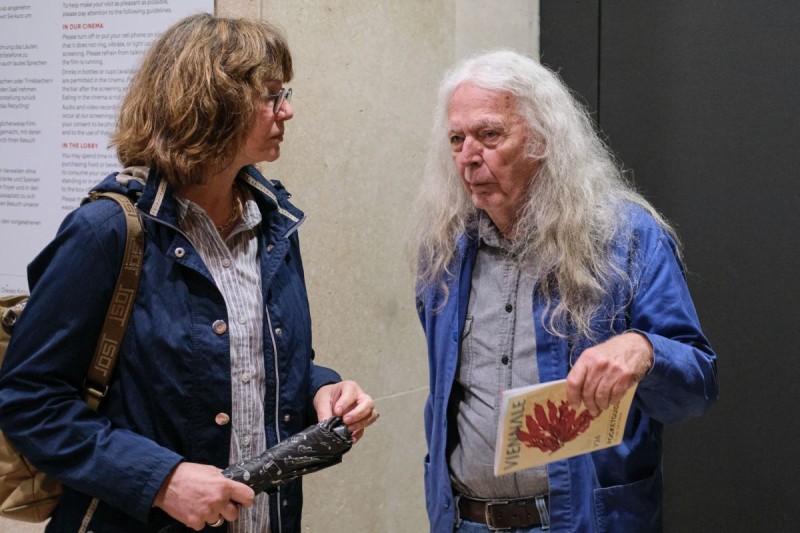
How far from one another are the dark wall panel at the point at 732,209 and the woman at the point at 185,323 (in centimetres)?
224

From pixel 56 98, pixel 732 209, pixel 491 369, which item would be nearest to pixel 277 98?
pixel 491 369

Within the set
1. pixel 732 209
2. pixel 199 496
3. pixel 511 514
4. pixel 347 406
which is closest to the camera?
pixel 199 496

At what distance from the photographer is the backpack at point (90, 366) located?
77.5 inches

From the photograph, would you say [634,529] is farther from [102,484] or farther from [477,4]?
[477,4]

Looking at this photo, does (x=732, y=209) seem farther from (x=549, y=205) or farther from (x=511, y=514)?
(x=511, y=514)

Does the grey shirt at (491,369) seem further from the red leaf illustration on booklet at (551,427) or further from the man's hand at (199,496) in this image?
the man's hand at (199,496)

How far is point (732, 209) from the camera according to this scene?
393cm

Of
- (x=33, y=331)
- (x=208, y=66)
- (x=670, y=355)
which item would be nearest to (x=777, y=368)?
(x=670, y=355)

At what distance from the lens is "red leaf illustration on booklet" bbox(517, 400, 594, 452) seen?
192 cm

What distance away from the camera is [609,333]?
7.60 ft

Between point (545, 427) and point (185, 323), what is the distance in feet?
2.61

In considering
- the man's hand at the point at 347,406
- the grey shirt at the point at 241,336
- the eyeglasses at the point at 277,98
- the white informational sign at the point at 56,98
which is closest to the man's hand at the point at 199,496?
the grey shirt at the point at 241,336

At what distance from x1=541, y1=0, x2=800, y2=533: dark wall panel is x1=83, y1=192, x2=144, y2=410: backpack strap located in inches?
108

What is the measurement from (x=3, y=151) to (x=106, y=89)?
549 mm
